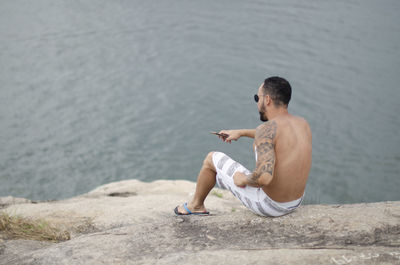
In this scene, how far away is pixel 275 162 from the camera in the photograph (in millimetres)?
4691

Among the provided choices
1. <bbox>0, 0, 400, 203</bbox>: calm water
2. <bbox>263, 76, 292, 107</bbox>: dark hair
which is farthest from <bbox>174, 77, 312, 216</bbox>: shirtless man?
<bbox>0, 0, 400, 203</bbox>: calm water

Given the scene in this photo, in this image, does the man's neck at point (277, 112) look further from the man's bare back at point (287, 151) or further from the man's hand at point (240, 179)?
the man's hand at point (240, 179)

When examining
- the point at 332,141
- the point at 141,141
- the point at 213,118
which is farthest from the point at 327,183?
the point at 141,141

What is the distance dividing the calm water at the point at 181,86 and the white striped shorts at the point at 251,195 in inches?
250

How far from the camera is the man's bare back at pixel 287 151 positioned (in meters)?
4.61

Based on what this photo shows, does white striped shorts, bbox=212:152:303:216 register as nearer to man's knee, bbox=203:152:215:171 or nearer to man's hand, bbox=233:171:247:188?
man's knee, bbox=203:152:215:171

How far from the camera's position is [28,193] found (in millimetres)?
11891

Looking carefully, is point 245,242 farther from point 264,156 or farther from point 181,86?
point 181,86

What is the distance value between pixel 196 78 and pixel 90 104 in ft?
14.7

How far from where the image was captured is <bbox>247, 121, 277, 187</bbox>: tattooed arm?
14.5 ft

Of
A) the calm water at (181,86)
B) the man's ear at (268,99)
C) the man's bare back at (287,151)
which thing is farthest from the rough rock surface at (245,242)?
the calm water at (181,86)

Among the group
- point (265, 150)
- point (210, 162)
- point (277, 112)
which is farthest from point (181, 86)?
point (265, 150)

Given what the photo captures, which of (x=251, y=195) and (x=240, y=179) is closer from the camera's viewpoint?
(x=240, y=179)

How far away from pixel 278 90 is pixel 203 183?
5.55 ft
